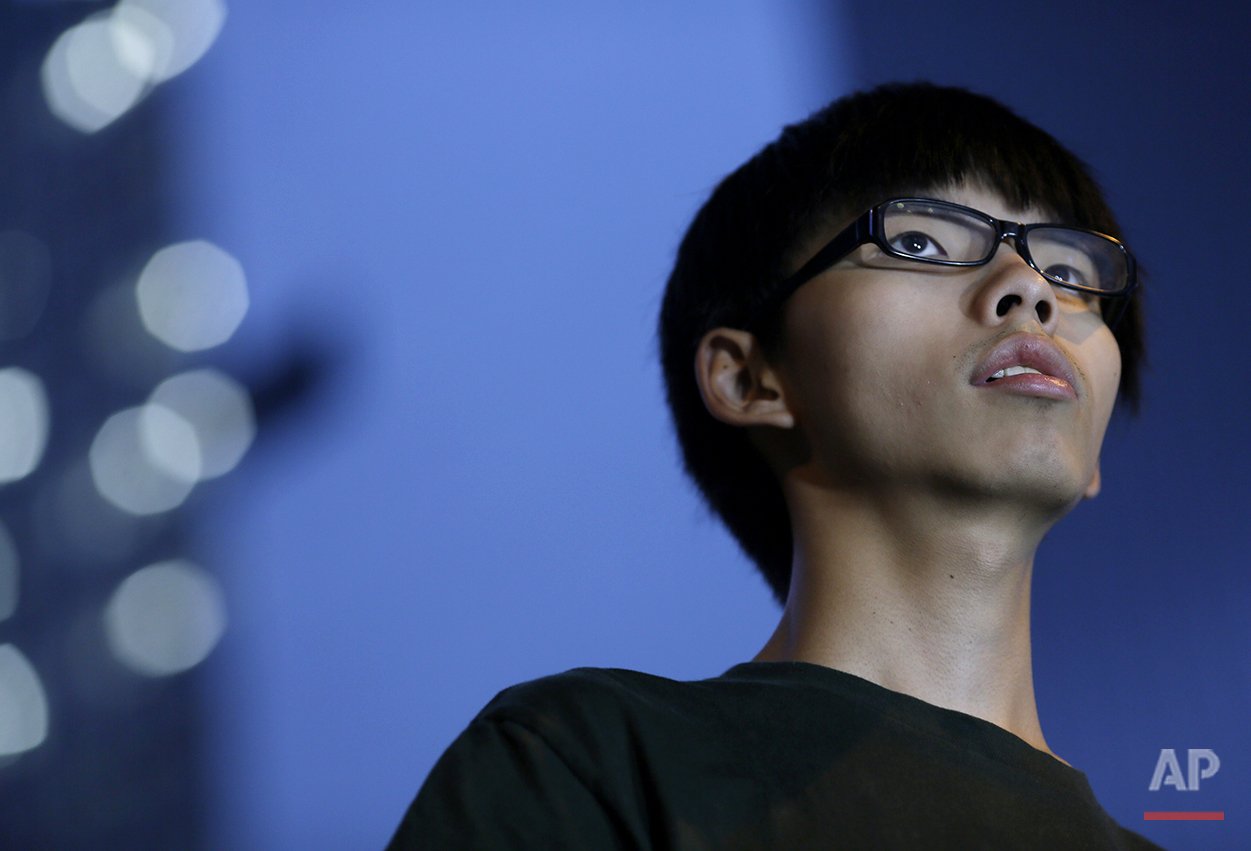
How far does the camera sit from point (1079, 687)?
1.38m

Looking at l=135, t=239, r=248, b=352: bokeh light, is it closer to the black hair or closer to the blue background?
the blue background

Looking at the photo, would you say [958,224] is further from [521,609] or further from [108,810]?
[108,810]

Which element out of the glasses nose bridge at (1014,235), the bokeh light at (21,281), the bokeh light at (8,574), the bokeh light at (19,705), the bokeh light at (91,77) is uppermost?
the bokeh light at (91,77)

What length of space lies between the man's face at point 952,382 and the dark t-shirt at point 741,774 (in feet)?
0.62

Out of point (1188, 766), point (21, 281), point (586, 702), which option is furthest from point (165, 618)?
point (1188, 766)

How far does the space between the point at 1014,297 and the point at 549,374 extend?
618mm

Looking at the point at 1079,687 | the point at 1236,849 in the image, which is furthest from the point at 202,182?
the point at 1236,849

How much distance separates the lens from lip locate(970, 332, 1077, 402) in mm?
848

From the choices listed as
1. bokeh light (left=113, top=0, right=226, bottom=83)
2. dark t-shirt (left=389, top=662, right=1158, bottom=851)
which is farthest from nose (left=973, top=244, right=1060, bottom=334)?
bokeh light (left=113, top=0, right=226, bottom=83)

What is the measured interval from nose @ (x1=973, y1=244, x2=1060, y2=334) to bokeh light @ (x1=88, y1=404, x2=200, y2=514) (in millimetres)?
867

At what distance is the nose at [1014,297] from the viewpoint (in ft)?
2.86

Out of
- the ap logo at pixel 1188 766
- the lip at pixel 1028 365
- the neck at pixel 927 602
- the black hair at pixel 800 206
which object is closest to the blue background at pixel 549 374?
the ap logo at pixel 1188 766

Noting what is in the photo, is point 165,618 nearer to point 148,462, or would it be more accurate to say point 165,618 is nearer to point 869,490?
point 148,462

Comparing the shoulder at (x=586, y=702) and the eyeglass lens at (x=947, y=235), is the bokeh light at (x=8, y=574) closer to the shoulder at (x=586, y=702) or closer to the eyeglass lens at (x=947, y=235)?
the shoulder at (x=586, y=702)
